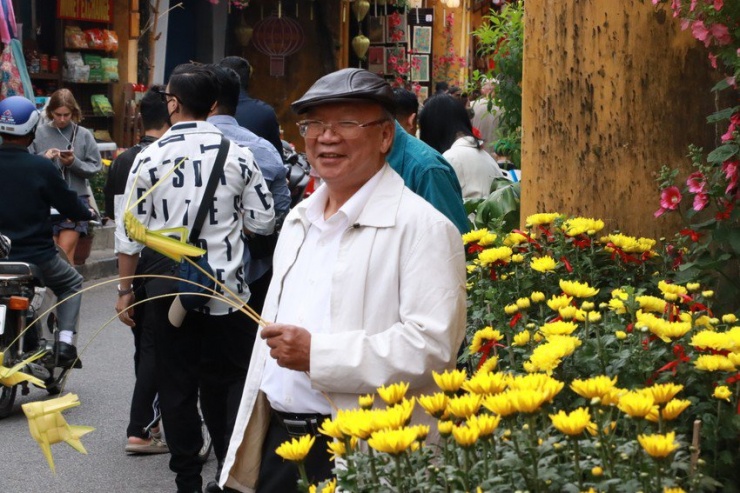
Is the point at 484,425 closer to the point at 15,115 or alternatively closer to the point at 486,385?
the point at 486,385

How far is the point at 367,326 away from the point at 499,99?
4.32 meters

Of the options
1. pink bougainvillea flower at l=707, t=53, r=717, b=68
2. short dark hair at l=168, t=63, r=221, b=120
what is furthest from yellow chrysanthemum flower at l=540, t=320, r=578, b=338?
short dark hair at l=168, t=63, r=221, b=120

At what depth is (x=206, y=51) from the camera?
67.1 ft

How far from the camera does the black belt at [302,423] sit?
3457 mm

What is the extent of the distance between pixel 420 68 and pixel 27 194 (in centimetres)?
1731

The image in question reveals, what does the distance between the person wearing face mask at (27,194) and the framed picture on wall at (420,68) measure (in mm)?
16809

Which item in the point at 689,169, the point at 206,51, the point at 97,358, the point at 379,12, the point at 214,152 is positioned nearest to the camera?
the point at 689,169

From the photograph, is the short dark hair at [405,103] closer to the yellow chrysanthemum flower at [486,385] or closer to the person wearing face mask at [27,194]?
the person wearing face mask at [27,194]

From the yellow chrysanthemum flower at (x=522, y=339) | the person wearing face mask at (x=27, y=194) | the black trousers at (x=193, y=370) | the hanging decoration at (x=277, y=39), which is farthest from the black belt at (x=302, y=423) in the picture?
the hanging decoration at (x=277, y=39)

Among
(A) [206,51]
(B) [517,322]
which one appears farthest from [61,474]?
(A) [206,51]

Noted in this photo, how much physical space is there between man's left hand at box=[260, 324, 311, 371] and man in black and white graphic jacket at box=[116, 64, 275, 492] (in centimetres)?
228

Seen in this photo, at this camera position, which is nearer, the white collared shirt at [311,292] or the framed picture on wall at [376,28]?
the white collared shirt at [311,292]

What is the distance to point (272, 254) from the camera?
20.7 ft

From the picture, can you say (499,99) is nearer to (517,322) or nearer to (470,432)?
(517,322)
